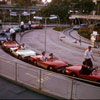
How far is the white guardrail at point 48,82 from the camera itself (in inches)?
277

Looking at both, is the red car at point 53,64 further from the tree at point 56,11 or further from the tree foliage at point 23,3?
the tree foliage at point 23,3

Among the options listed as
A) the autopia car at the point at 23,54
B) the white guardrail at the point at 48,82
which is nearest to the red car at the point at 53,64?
the autopia car at the point at 23,54

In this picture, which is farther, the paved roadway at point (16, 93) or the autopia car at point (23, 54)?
the autopia car at point (23, 54)

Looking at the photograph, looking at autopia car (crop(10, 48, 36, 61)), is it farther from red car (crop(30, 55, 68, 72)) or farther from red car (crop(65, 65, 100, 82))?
red car (crop(65, 65, 100, 82))

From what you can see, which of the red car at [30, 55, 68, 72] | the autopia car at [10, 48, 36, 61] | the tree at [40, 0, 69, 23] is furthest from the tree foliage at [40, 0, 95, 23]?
the red car at [30, 55, 68, 72]

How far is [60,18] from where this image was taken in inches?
2378

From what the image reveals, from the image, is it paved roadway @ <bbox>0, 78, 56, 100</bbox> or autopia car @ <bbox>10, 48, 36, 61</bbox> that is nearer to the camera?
paved roadway @ <bbox>0, 78, 56, 100</bbox>

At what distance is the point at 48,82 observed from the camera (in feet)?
26.8

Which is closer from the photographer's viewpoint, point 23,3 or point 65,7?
point 65,7

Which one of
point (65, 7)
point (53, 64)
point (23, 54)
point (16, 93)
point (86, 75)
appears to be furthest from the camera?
point (65, 7)

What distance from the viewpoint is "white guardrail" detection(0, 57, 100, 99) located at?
7.03 meters

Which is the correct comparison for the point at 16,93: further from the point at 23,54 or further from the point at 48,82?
the point at 23,54

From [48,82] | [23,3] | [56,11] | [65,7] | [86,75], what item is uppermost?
[23,3]

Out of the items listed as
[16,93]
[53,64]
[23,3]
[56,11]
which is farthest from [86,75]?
[23,3]
